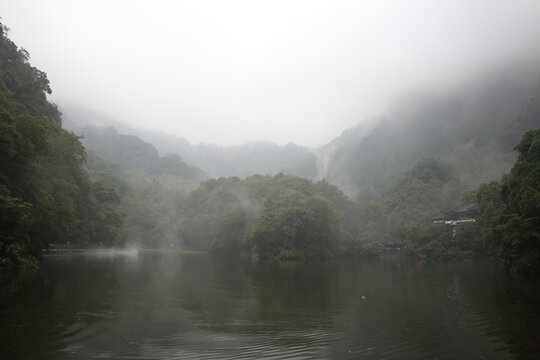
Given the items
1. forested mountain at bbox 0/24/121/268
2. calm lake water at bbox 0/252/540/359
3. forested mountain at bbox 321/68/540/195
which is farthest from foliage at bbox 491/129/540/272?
forested mountain at bbox 321/68/540/195

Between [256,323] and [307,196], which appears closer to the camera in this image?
[256,323]

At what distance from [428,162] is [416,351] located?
120082 millimetres

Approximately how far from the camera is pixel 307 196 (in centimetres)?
7575

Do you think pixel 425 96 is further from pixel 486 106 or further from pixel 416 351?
pixel 416 351

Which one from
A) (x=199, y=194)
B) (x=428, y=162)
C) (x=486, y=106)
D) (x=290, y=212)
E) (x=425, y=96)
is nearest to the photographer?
(x=290, y=212)

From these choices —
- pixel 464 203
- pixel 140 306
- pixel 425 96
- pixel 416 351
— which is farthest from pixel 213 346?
pixel 425 96

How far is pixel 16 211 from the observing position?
67.6 ft

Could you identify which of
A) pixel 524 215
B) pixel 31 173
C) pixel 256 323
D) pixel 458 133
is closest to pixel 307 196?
pixel 524 215

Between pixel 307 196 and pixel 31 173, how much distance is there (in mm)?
55405

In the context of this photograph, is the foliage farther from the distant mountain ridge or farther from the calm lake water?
the distant mountain ridge

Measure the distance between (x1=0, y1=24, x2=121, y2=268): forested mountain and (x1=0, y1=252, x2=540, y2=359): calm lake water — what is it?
12.3 feet

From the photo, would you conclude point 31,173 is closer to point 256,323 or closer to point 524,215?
point 256,323

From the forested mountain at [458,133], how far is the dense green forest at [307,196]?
A: 2.37ft

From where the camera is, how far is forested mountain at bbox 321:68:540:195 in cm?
13075
